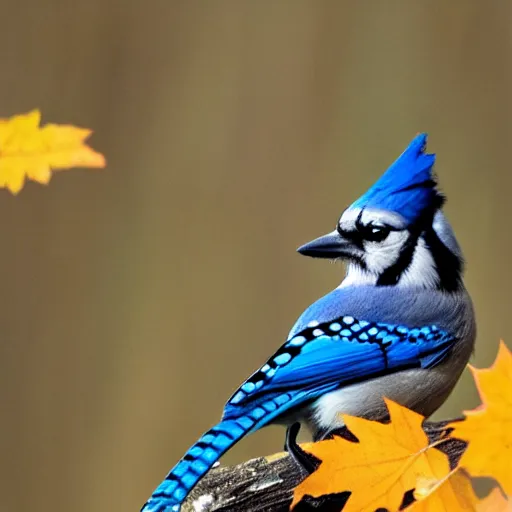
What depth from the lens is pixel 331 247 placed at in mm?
701

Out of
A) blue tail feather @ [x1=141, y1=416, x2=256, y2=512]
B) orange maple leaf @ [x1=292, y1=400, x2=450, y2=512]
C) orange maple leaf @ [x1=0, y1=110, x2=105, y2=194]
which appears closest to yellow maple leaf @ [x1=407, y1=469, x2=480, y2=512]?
orange maple leaf @ [x1=292, y1=400, x2=450, y2=512]

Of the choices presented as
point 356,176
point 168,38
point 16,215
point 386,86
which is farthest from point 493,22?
point 16,215

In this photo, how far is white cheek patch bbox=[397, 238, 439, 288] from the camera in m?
0.71

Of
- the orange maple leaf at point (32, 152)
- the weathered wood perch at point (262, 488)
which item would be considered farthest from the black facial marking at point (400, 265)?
the orange maple leaf at point (32, 152)

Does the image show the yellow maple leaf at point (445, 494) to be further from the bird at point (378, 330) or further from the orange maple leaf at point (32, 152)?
the orange maple leaf at point (32, 152)

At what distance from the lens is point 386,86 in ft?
3.85

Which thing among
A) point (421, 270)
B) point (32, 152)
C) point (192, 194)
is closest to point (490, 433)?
point (421, 270)

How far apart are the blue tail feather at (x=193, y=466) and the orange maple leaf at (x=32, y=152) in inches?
13.5

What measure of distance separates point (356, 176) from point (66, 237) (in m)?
0.45

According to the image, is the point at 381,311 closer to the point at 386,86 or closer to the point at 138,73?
the point at 386,86

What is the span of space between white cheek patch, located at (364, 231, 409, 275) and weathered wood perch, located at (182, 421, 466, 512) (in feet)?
0.48

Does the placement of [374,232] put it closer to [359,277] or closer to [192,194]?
[359,277]

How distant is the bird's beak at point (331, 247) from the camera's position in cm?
69

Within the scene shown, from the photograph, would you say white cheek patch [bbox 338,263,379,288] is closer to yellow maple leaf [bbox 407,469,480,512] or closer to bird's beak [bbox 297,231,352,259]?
bird's beak [bbox 297,231,352,259]
